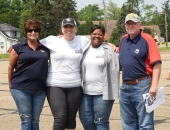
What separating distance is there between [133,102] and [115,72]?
1.58 ft

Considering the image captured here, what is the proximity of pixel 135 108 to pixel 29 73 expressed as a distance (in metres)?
1.55

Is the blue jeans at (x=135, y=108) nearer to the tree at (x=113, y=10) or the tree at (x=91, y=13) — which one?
the tree at (x=113, y=10)

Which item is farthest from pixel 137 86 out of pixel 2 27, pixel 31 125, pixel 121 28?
pixel 2 27

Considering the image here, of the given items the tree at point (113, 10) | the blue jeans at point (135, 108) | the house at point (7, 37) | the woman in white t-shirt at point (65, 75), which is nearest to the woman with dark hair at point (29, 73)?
the woman in white t-shirt at point (65, 75)

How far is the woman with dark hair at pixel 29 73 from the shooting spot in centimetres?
484

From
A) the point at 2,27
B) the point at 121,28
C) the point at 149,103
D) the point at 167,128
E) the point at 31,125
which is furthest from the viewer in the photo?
the point at 2,27

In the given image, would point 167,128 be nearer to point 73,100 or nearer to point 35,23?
point 73,100

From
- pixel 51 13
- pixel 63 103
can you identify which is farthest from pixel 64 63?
pixel 51 13

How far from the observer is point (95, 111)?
198 inches

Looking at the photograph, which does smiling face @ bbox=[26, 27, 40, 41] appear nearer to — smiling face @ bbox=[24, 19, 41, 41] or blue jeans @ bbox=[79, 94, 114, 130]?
smiling face @ bbox=[24, 19, 41, 41]

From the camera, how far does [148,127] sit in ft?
15.7

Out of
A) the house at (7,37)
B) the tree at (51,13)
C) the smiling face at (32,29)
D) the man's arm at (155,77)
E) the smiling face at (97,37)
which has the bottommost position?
the man's arm at (155,77)

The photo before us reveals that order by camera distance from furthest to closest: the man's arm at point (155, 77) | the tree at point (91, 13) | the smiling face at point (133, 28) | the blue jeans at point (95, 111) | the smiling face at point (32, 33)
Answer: the tree at point (91, 13) < the blue jeans at point (95, 111) < the smiling face at point (32, 33) < the smiling face at point (133, 28) < the man's arm at point (155, 77)

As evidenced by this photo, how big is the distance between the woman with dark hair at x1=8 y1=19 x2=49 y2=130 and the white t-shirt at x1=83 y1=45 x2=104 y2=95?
1.88ft
